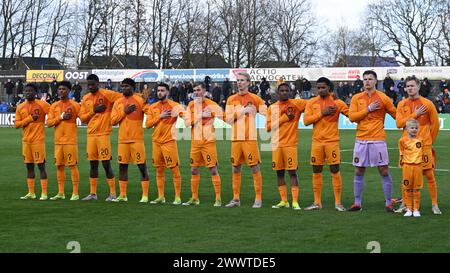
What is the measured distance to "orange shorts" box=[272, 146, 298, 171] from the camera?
13.0m

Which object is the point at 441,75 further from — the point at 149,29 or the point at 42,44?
the point at 42,44

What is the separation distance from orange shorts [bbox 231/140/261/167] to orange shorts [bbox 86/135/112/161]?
8.32 ft

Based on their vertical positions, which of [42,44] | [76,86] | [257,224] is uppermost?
[42,44]

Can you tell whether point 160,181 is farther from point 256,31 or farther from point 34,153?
point 256,31

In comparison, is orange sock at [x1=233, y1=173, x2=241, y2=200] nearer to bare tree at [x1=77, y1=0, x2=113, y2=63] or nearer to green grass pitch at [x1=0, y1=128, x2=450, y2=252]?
green grass pitch at [x1=0, y1=128, x2=450, y2=252]

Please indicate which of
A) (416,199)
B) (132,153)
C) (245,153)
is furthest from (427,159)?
(132,153)

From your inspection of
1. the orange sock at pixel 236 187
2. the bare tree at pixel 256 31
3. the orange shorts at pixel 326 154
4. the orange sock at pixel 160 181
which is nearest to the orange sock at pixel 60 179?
the orange sock at pixel 160 181

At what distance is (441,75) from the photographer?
44750mm

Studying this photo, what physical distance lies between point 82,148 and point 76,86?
17.3 meters

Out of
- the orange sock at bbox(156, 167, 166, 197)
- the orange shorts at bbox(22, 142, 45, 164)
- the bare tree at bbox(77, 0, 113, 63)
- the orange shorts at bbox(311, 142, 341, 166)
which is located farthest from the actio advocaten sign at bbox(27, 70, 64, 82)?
the orange shorts at bbox(311, 142, 341, 166)

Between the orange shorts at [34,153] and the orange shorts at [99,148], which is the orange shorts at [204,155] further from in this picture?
the orange shorts at [34,153]

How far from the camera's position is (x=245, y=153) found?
1326 centimetres

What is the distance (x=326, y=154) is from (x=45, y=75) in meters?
41.9
